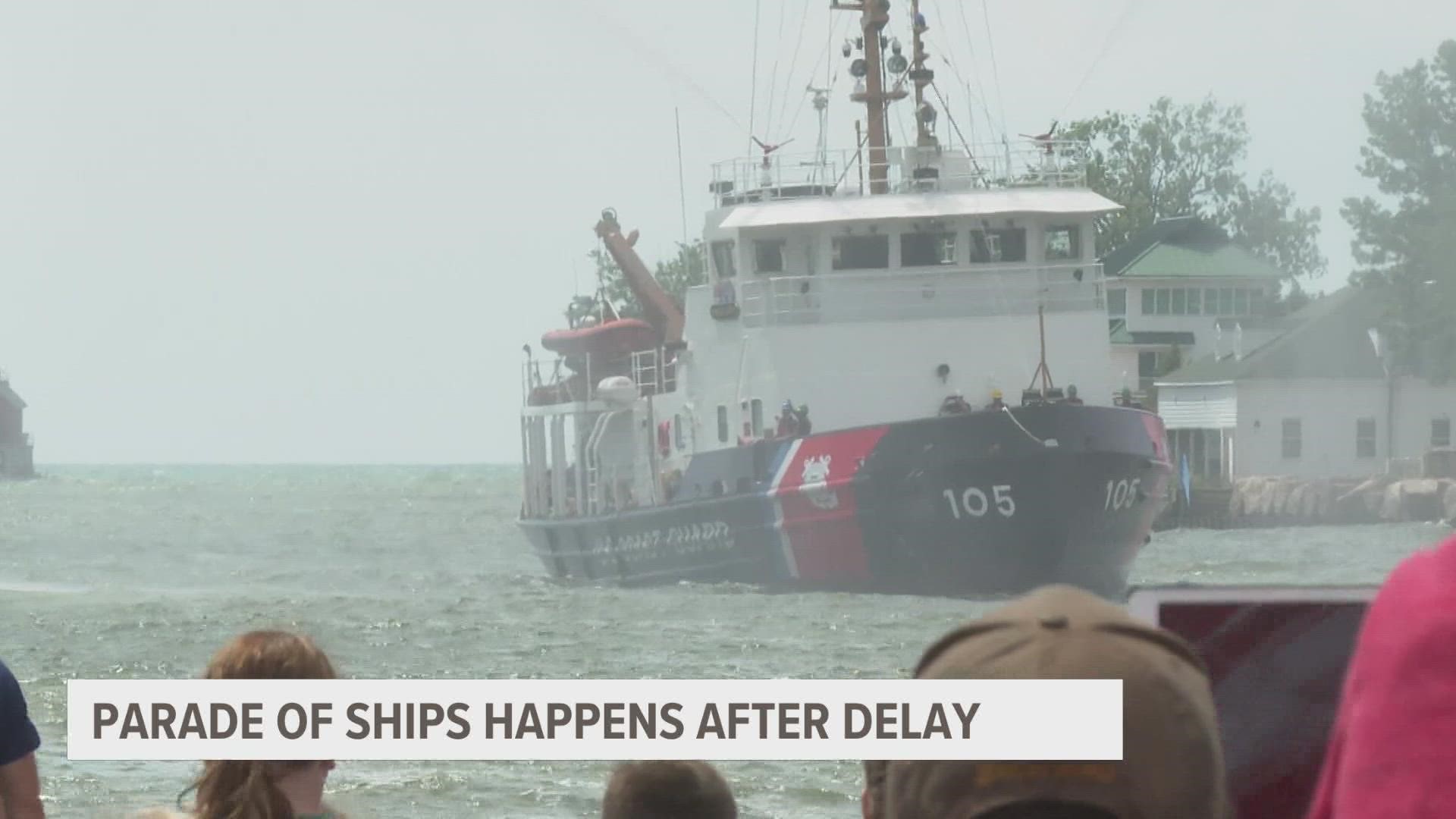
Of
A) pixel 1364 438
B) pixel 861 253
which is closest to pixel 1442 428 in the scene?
pixel 1364 438

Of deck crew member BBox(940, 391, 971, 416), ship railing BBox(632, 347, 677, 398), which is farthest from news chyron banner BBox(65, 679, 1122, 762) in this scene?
ship railing BBox(632, 347, 677, 398)

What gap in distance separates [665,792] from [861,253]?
78.1 ft

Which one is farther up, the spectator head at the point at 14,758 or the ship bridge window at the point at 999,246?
the ship bridge window at the point at 999,246

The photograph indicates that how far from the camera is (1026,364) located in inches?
1057

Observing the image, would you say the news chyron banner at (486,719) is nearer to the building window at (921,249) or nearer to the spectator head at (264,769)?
the spectator head at (264,769)

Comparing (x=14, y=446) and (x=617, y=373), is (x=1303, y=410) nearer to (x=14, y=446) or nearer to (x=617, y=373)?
(x=617, y=373)

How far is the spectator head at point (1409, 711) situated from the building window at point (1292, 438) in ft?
172

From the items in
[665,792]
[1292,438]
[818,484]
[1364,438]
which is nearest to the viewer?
[665,792]

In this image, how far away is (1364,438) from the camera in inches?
2092

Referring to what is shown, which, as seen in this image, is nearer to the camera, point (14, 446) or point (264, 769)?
point (264, 769)

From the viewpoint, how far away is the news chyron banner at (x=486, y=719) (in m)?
1.93

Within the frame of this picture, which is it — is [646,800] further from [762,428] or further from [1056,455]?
[762,428]

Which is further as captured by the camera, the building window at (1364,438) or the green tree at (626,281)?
the building window at (1364,438)

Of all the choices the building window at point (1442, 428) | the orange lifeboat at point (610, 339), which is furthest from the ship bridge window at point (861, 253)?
the building window at point (1442, 428)
